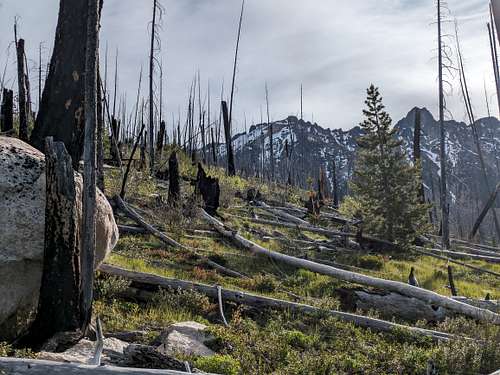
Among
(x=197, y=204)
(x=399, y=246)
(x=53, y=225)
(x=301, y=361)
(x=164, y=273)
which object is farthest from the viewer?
(x=399, y=246)

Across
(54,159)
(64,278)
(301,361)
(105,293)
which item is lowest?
(301,361)

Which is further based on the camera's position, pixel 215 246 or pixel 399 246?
pixel 399 246

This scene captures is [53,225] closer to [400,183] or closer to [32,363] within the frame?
[32,363]

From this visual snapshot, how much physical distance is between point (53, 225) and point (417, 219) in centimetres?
1459

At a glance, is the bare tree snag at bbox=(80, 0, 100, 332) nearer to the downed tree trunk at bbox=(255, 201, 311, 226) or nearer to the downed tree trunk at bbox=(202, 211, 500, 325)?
the downed tree trunk at bbox=(202, 211, 500, 325)

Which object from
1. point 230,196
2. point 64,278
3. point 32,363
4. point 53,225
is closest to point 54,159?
point 53,225

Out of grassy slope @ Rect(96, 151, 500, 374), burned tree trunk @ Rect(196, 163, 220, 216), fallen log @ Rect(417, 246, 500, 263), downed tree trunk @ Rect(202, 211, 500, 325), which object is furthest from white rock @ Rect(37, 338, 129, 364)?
fallen log @ Rect(417, 246, 500, 263)

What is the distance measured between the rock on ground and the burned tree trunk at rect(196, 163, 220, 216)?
344 inches

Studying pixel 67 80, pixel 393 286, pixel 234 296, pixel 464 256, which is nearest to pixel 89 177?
pixel 67 80

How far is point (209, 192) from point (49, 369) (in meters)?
12.1

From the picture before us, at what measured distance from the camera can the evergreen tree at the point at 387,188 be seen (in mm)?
16969

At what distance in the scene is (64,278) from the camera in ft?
17.4

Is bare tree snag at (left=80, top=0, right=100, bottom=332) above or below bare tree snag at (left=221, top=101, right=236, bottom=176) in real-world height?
below

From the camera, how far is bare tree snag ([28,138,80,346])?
17.3 ft
